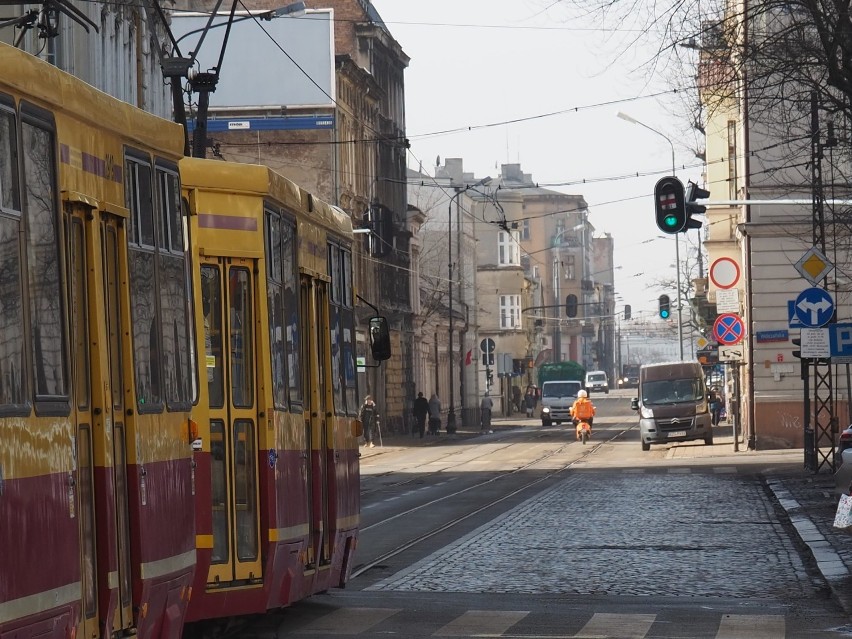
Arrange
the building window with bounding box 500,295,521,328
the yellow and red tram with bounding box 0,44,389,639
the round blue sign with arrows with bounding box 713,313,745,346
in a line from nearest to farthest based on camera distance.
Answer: the yellow and red tram with bounding box 0,44,389,639
the round blue sign with arrows with bounding box 713,313,745,346
the building window with bounding box 500,295,521,328

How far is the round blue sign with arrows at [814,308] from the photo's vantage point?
27.5 meters

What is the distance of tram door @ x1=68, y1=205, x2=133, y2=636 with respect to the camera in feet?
23.1

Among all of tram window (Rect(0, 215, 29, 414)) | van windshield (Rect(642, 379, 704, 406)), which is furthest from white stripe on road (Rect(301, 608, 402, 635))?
van windshield (Rect(642, 379, 704, 406))

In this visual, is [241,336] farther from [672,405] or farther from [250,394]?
[672,405]

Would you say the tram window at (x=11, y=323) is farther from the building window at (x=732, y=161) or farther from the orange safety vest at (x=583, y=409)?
the orange safety vest at (x=583, y=409)

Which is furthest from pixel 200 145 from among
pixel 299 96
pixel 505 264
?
pixel 505 264

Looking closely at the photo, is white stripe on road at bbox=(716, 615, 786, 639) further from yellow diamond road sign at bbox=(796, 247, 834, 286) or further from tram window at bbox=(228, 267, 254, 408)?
yellow diamond road sign at bbox=(796, 247, 834, 286)

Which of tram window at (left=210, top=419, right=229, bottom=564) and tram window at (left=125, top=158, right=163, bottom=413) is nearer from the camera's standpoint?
tram window at (left=125, top=158, right=163, bottom=413)

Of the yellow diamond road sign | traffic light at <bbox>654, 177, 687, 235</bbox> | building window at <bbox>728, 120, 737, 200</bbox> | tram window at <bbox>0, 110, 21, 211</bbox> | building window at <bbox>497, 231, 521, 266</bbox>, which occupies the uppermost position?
building window at <bbox>497, 231, 521, 266</bbox>

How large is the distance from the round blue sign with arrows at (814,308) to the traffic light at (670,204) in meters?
2.66

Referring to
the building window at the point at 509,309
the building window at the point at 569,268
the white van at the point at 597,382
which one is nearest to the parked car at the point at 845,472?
the building window at the point at 509,309

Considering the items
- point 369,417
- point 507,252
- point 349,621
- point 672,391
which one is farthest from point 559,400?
point 349,621

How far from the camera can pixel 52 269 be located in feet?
22.0

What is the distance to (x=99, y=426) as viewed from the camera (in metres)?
7.23
